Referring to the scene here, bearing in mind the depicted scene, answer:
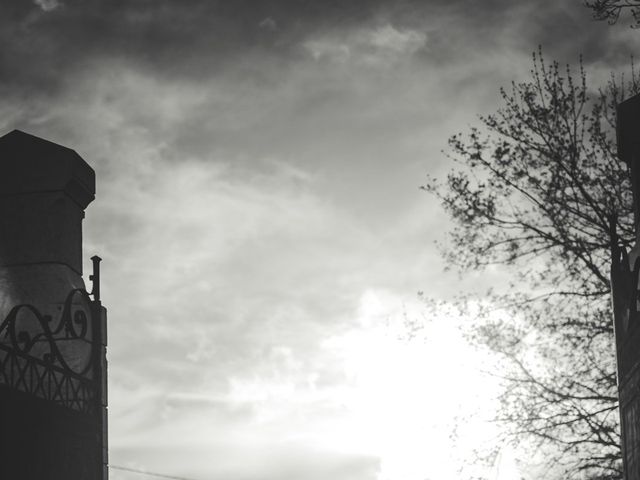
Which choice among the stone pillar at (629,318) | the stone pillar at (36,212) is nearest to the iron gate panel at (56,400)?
the stone pillar at (36,212)

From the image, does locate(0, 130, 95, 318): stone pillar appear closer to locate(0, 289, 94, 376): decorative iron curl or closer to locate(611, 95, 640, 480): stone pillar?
locate(0, 289, 94, 376): decorative iron curl

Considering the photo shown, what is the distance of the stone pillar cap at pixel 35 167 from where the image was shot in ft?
26.7

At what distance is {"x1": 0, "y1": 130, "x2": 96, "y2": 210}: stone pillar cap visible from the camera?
26.7ft

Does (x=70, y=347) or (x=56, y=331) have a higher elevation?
(x=70, y=347)

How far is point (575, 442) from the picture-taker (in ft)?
40.8

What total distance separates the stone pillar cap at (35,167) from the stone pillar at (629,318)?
207 inches

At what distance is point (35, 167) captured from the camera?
820 centimetres

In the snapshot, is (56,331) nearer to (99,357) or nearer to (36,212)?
(99,357)

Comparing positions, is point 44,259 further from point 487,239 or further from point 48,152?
point 487,239

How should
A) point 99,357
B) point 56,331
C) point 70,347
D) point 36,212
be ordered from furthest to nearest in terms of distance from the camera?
1. point 36,212
2. point 70,347
3. point 99,357
4. point 56,331

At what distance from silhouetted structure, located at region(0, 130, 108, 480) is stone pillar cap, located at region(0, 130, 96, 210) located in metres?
0.01

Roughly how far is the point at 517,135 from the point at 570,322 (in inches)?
136

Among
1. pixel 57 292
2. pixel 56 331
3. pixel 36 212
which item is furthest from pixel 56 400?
pixel 36 212

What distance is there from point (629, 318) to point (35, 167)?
5.83m
